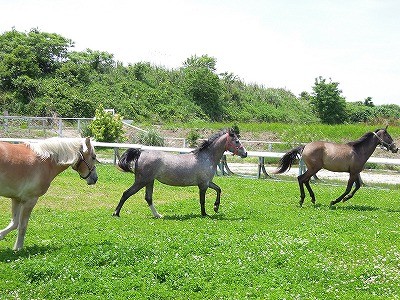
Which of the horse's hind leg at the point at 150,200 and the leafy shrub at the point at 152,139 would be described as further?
the leafy shrub at the point at 152,139

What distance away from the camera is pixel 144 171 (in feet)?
42.7

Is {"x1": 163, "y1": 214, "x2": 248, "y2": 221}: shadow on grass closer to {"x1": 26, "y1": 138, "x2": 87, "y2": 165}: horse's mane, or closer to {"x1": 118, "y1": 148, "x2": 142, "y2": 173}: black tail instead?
{"x1": 118, "y1": 148, "x2": 142, "y2": 173}: black tail

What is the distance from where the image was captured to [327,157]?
16.3 metres

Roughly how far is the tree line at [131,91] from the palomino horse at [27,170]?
3371 cm

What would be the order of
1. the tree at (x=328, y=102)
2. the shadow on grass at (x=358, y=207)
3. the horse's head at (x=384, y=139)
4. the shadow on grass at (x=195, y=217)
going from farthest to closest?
the tree at (x=328, y=102) → the horse's head at (x=384, y=139) → the shadow on grass at (x=358, y=207) → the shadow on grass at (x=195, y=217)

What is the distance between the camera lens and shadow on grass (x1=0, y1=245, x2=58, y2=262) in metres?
8.64

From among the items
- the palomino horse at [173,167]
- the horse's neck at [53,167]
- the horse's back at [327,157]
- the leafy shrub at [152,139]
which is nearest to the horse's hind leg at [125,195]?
the palomino horse at [173,167]

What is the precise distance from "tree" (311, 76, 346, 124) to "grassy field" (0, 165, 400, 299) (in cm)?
3931

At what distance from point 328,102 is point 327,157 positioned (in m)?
38.5

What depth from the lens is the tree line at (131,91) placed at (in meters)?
43.8

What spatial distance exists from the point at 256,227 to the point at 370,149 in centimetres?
677

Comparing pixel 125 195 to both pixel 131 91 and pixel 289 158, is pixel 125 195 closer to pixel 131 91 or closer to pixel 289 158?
pixel 289 158

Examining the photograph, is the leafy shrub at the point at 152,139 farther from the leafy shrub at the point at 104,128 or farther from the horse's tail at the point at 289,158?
the horse's tail at the point at 289,158

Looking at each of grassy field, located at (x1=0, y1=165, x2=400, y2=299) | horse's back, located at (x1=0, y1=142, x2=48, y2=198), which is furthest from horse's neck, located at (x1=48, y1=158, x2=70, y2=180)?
grassy field, located at (x1=0, y1=165, x2=400, y2=299)
